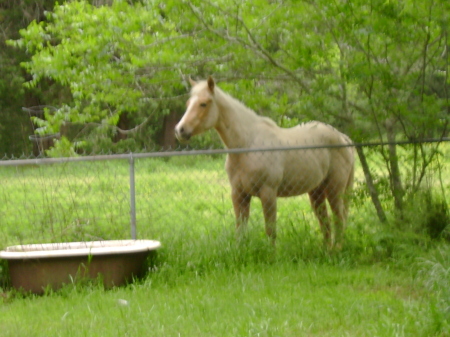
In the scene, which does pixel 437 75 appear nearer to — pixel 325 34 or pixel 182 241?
pixel 325 34

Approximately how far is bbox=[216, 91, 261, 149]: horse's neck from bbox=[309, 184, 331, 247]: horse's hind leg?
4.05 ft

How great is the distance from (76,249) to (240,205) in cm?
191

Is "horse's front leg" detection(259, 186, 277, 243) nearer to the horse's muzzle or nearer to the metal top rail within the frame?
the metal top rail

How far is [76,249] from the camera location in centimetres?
648

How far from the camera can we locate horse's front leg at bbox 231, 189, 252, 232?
7.38 metres

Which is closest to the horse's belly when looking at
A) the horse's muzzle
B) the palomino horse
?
the palomino horse

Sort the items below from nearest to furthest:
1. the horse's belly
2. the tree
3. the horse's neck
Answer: the tree
the horse's neck
the horse's belly

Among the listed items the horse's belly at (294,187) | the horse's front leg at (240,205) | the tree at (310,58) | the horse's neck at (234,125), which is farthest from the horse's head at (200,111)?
the horse's belly at (294,187)

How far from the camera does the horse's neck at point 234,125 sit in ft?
24.6

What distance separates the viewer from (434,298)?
16.5ft

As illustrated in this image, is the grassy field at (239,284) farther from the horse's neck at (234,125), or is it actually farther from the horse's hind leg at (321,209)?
the horse's neck at (234,125)

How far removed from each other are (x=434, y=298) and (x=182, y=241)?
9.80 feet

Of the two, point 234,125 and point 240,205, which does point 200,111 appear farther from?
point 240,205

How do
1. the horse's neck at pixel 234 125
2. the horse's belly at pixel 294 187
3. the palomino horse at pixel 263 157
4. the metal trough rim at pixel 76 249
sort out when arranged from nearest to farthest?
the metal trough rim at pixel 76 249, the palomino horse at pixel 263 157, the horse's neck at pixel 234 125, the horse's belly at pixel 294 187
